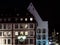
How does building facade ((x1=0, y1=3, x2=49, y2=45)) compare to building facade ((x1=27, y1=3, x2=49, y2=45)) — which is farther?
building facade ((x1=27, y1=3, x2=49, y2=45))

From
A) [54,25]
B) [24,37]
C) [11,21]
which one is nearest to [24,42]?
[24,37]

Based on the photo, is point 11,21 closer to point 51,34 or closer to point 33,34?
point 33,34

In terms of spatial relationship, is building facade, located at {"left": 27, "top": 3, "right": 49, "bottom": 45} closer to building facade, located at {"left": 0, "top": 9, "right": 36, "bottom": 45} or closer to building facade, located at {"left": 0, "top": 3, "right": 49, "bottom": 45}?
building facade, located at {"left": 0, "top": 3, "right": 49, "bottom": 45}

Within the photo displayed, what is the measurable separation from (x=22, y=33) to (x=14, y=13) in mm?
4146

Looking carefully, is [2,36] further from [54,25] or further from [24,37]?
[54,25]

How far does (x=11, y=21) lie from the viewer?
192 feet

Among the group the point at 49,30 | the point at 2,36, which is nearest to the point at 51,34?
the point at 49,30

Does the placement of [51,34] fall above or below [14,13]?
below

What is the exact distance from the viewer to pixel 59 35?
205 feet

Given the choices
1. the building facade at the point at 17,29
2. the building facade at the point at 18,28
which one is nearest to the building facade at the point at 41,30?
the building facade at the point at 18,28

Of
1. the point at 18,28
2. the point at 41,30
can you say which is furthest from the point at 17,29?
the point at 41,30

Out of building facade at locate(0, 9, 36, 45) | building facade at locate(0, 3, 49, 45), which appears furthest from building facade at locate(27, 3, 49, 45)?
building facade at locate(0, 9, 36, 45)

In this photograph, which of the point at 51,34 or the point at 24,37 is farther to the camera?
the point at 51,34

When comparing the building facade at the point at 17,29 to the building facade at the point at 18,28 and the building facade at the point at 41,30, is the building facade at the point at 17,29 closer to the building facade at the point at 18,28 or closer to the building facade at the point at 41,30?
the building facade at the point at 18,28
